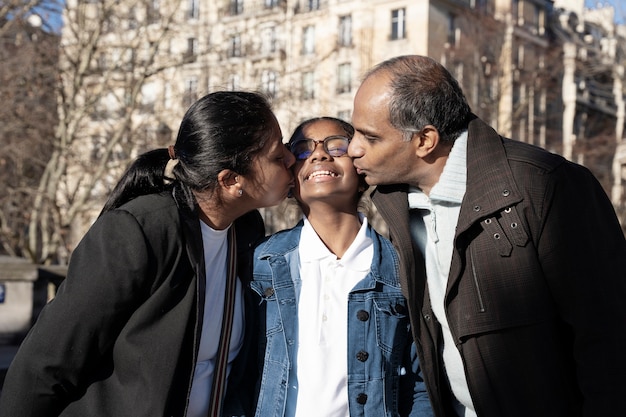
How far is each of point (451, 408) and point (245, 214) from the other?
1.23 meters

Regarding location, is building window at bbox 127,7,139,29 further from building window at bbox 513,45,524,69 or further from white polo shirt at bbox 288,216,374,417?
building window at bbox 513,45,524,69

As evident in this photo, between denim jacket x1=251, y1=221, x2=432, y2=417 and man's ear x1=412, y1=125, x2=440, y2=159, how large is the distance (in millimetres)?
524

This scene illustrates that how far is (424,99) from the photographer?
2.98 meters

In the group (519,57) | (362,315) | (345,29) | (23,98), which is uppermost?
(345,29)

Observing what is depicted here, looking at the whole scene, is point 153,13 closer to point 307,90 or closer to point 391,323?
point 307,90

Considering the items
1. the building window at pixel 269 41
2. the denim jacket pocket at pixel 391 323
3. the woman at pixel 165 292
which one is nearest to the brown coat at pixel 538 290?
the denim jacket pocket at pixel 391 323

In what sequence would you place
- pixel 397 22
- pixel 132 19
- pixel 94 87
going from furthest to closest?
pixel 397 22 → pixel 94 87 → pixel 132 19

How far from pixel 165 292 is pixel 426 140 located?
1150 millimetres

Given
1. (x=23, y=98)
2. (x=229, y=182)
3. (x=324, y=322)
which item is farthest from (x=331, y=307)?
(x=23, y=98)

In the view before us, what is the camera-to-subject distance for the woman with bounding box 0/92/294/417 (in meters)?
2.65

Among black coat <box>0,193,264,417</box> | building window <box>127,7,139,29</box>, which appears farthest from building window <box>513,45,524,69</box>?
black coat <box>0,193,264,417</box>

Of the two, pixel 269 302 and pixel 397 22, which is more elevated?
pixel 397 22

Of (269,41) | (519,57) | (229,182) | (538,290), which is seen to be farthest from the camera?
(519,57)

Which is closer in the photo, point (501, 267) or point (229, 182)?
point (501, 267)
